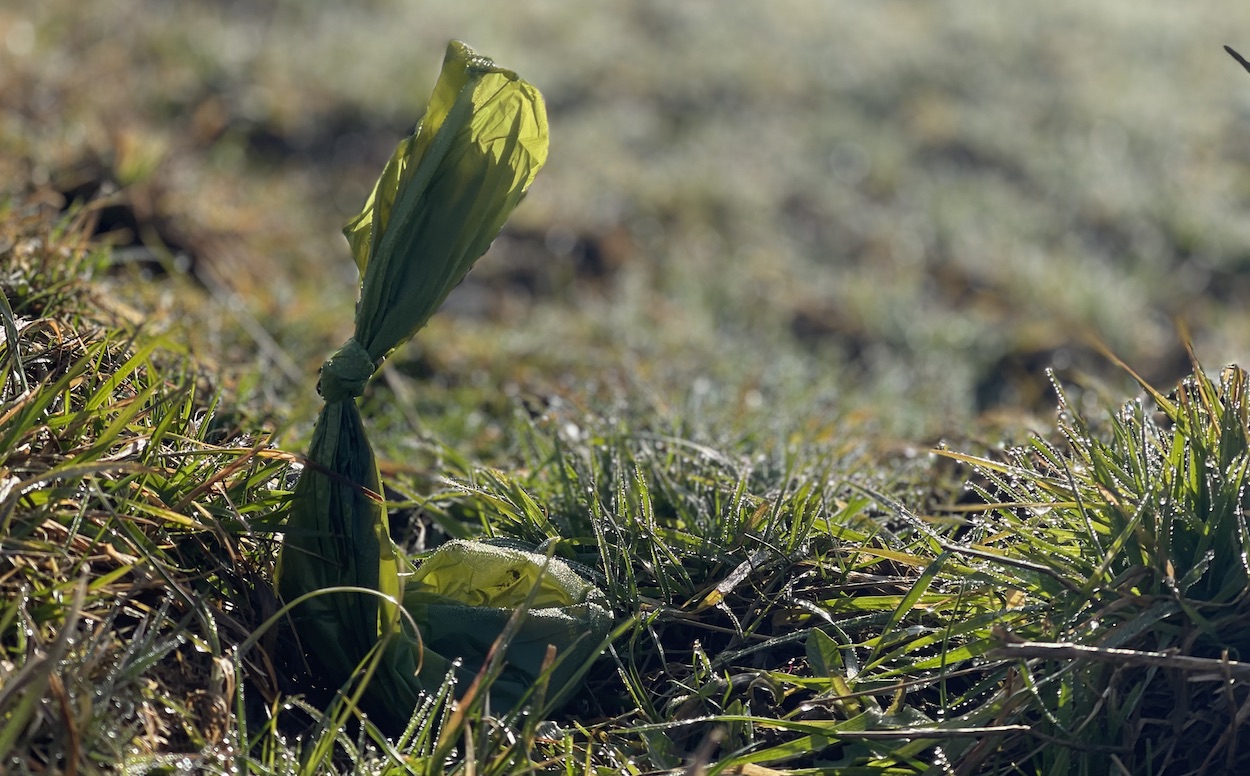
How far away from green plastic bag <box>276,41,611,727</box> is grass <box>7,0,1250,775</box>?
9cm

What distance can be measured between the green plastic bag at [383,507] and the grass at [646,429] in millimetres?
94

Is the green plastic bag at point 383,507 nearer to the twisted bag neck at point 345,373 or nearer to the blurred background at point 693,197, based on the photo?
the twisted bag neck at point 345,373

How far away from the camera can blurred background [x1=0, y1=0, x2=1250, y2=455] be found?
12.1 feet

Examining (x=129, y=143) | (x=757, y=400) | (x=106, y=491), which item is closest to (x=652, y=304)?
(x=757, y=400)

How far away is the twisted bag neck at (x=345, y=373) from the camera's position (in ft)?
5.91

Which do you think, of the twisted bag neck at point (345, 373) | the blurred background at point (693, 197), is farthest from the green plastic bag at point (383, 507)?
the blurred background at point (693, 197)

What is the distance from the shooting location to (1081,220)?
6.79 meters

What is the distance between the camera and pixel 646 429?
9.45 ft

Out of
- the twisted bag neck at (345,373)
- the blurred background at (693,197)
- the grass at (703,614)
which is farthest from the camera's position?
the blurred background at (693,197)

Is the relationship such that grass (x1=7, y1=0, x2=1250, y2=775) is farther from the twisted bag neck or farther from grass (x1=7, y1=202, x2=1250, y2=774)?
the twisted bag neck

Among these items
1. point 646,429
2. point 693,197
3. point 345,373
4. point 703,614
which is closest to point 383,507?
point 345,373

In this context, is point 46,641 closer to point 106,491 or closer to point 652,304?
point 106,491

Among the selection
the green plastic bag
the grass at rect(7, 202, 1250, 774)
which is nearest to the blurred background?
the grass at rect(7, 202, 1250, 774)

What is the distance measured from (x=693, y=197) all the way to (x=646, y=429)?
363 cm
